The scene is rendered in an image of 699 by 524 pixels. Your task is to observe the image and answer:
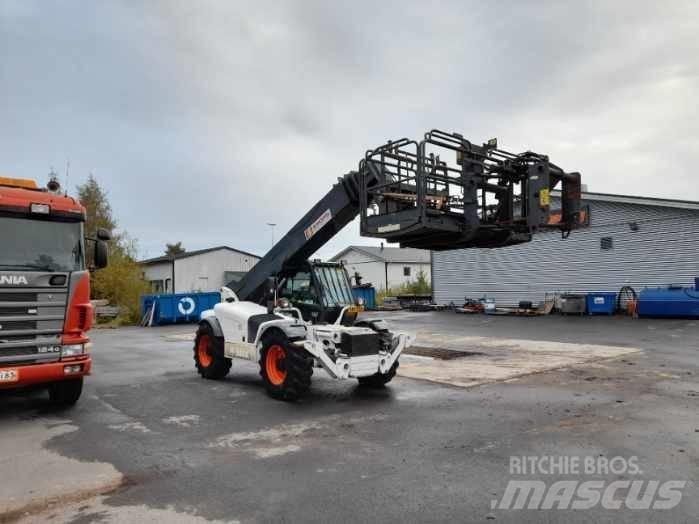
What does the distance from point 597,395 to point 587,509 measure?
4.51 m

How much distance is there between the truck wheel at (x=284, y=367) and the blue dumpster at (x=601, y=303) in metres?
19.9


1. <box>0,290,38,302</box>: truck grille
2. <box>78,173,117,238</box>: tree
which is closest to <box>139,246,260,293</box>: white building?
<box>78,173,117,238</box>: tree

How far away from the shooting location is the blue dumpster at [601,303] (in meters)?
23.8

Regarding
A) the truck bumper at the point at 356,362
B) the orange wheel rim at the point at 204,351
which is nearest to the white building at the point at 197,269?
the orange wheel rim at the point at 204,351

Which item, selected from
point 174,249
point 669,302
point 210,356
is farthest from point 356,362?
point 174,249

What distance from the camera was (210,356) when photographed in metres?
10.5

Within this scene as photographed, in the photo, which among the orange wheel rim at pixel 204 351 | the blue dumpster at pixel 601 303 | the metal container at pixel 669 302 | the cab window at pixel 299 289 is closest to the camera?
the cab window at pixel 299 289

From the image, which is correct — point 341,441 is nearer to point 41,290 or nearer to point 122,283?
point 41,290

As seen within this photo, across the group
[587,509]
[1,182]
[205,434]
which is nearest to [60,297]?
[1,182]

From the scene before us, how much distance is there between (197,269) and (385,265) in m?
18.7

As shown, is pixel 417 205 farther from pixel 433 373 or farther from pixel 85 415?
pixel 85 415

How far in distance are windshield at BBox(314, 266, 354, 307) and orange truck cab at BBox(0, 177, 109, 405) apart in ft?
11.7

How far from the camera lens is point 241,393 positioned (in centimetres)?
884

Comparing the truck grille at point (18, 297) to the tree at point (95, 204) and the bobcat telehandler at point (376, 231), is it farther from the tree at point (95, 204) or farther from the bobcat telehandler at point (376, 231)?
the tree at point (95, 204)
